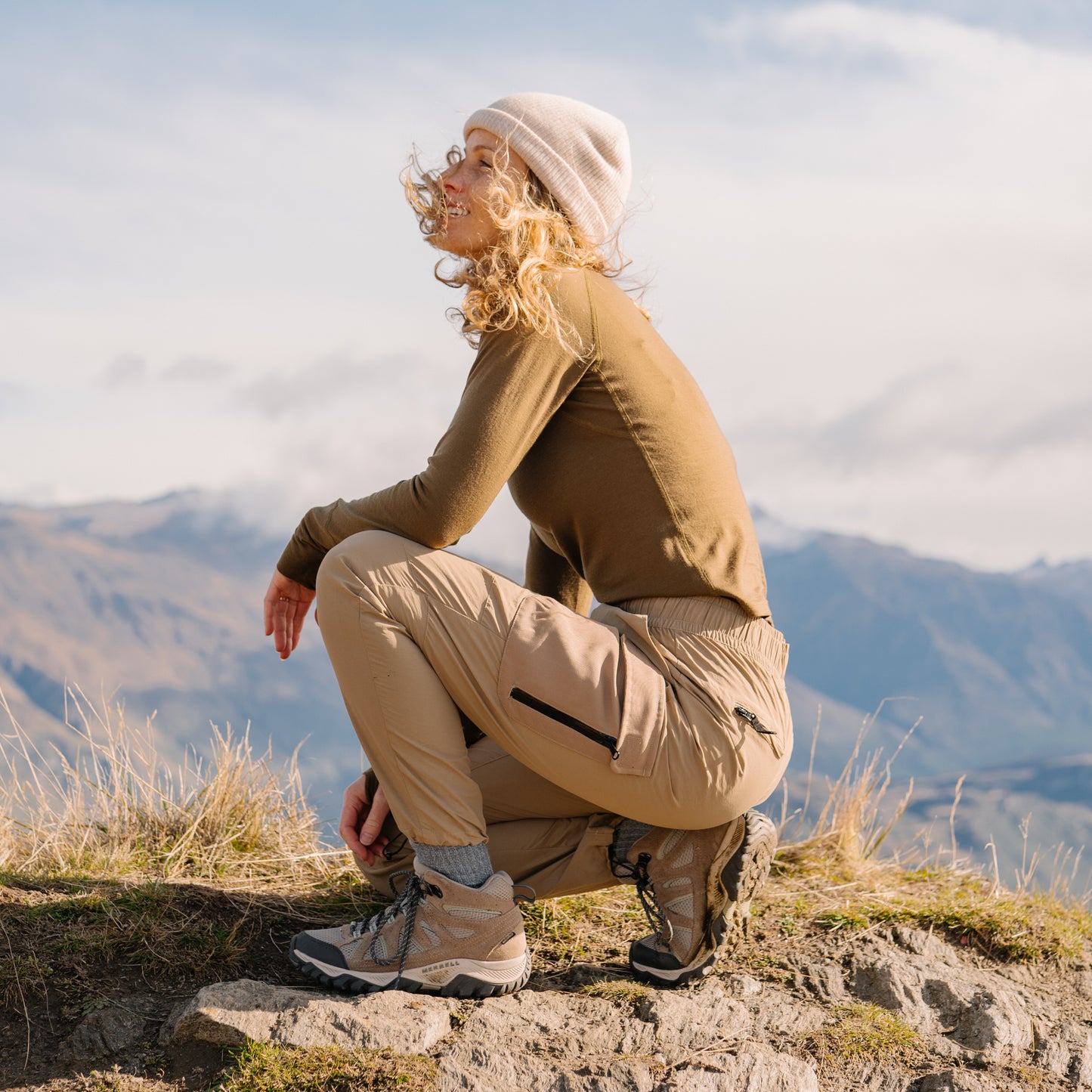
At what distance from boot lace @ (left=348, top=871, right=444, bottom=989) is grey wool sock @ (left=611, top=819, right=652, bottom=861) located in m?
0.51

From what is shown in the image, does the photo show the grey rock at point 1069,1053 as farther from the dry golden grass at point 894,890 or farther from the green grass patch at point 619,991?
the green grass patch at point 619,991

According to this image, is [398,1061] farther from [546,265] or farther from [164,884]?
[546,265]

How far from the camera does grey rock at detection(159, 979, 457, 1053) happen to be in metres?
2.31

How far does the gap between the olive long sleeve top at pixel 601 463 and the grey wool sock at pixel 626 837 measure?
61 cm

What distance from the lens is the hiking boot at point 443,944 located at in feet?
8.26

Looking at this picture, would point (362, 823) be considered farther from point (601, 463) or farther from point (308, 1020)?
point (601, 463)

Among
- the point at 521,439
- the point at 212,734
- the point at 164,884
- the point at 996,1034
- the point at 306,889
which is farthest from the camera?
the point at 212,734

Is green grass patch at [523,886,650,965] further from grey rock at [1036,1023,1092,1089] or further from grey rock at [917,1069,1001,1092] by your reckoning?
grey rock at [1036,1023,1092,1089]

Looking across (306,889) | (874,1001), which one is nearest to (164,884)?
(306,889)

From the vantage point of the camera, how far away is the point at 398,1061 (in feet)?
7.36

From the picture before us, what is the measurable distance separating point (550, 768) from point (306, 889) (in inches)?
53.3

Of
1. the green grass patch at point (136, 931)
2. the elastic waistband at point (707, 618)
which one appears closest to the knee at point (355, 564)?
the elastic waistband at point (707, 618)

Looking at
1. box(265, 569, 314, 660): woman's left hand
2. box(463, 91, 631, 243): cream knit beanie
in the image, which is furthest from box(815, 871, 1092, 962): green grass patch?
box(463, 91, 631, 243): cream knit beanie

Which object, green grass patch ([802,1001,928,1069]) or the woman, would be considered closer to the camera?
the woman
